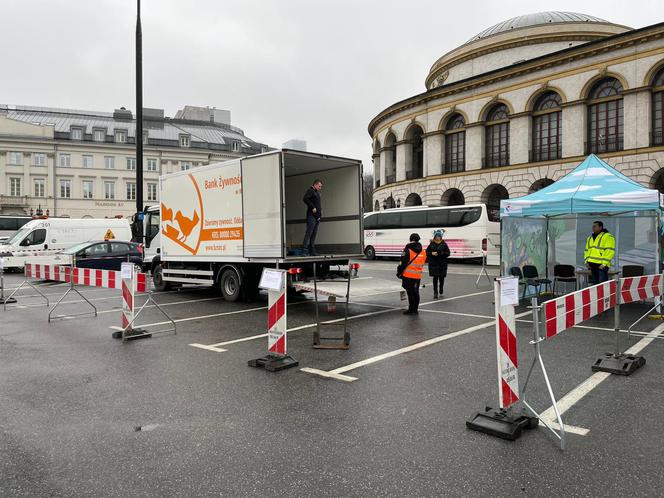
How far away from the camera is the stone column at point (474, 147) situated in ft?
136

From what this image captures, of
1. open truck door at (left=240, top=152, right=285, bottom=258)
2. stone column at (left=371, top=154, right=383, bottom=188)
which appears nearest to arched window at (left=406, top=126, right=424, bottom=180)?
stone column at (left=371, top=154, right=383, bottom=188)

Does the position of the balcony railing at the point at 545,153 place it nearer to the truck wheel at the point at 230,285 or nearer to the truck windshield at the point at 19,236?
the truck wheel at the point at 230,285

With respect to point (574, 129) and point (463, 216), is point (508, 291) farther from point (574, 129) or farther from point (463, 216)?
point (574, 129)

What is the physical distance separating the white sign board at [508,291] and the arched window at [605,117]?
1352 inches

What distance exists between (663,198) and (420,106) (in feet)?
118

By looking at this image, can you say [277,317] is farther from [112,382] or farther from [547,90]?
[547,90]

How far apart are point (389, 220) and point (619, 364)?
2750 centimetres

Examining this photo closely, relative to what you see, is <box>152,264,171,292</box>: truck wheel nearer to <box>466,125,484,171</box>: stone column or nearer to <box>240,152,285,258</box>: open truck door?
<box>240,152,285,258</box>: open truck door

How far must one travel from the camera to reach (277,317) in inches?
255

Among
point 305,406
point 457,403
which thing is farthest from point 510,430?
point 305,406

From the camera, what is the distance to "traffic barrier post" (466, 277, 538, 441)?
438 centimetres

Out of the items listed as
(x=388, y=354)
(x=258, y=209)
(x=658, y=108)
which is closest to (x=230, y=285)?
(x=258, y=209)

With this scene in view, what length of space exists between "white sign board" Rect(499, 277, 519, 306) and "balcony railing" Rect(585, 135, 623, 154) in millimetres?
34332

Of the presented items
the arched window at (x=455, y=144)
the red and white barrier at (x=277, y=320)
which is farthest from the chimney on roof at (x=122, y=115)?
the red and white barrier at (x=277, y=320)
